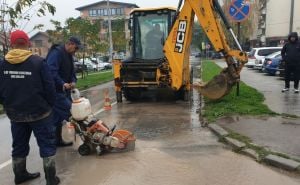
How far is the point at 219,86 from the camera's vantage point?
37.4 ft

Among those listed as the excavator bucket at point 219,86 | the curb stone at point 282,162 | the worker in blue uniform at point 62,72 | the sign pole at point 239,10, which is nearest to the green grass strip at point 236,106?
the excavator bucket at point 219,86

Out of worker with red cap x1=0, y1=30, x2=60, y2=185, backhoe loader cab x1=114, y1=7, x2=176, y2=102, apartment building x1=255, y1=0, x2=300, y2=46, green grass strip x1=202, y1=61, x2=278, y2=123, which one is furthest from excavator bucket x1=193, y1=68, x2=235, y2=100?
apartment building x1=255, y1=0, x2=300, y2=46

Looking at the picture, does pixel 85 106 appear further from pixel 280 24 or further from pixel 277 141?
pixel 280 24

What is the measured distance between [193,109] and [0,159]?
6.03 m

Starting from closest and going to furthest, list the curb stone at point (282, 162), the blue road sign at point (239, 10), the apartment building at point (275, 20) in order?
the curb stone at point (282, 162) → the blue road sign at point (239, 10) → the apartment building at point (275, 20)

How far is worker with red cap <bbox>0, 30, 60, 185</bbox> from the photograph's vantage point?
524 centimetres

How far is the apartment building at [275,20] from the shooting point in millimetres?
60191

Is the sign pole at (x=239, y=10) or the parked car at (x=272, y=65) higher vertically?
the sign pole at (x=239, y=10)

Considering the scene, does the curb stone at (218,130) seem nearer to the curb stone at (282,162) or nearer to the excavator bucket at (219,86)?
the curb stone at (282,162)

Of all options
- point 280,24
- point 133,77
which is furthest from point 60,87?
point 280,24

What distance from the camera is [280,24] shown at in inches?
2453

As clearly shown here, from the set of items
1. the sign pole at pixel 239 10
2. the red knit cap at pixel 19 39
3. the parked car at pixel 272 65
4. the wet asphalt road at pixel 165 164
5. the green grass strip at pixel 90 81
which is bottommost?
the green grass strip at pixel 90 81

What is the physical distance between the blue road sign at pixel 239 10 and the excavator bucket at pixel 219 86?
5.21 feet

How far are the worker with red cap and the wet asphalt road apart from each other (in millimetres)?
661
